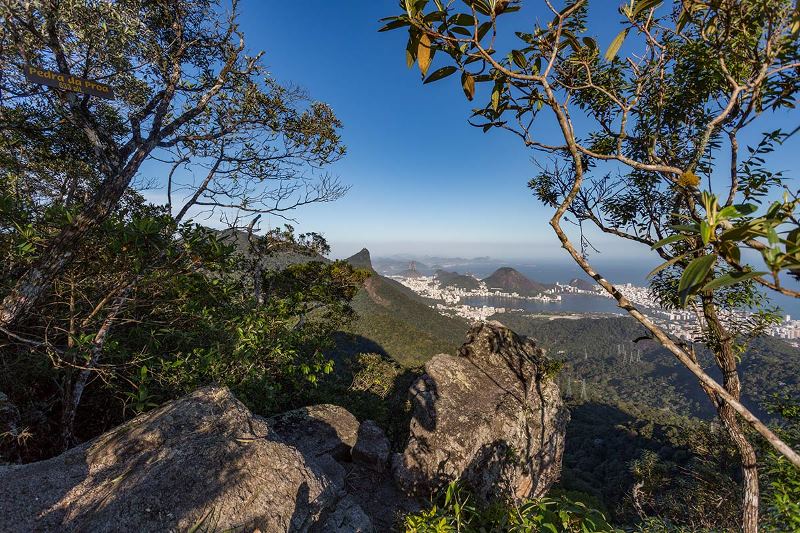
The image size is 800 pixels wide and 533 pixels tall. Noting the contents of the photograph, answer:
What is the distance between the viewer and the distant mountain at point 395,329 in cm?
5443

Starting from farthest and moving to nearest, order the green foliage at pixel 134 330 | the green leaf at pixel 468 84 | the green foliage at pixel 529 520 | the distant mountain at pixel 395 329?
the distant mountain at pixel 395 329 → the green foliage at pixel 134 330 → the green foliage at pixel 529 520 → the green leaf at pixel 468 84

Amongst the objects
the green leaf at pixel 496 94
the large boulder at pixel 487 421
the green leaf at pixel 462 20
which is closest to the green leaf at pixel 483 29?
the green leaf at pixel 462 20

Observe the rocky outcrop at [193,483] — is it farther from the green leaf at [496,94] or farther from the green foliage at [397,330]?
the green foliage at [397,330]

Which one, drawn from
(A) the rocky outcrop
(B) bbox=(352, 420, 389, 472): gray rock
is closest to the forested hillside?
(B) bbox=(352, 420, 389, 472): gray rock

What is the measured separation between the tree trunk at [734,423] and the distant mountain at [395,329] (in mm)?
14175

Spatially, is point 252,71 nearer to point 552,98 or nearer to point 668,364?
point 552,98

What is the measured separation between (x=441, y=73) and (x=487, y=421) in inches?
463

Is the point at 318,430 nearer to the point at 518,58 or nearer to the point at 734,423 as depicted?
the point at 734,423

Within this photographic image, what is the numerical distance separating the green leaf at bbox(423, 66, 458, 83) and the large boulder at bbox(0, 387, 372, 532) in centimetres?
402

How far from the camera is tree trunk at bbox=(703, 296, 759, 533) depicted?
4.54 meters

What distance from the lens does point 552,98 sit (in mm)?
2129

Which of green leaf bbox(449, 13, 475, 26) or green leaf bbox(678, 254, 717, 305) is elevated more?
green leaf bbox(449, 13, 475, 26)

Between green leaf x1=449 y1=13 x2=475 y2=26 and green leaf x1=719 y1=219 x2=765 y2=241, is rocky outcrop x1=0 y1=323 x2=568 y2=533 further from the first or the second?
green leaf x1=449 y1=13 x2=475 y2=26

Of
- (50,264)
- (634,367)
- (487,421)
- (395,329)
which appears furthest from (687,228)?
(634,367)
